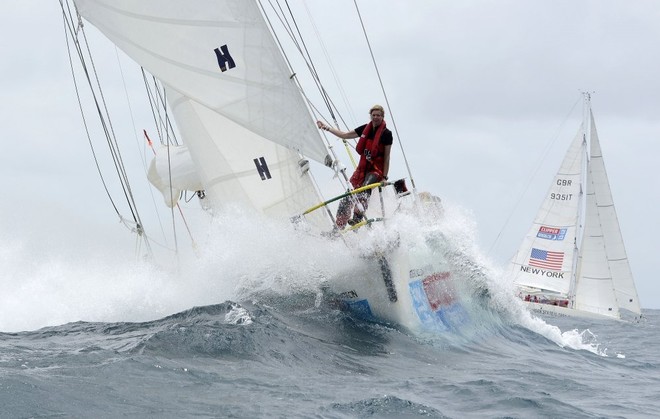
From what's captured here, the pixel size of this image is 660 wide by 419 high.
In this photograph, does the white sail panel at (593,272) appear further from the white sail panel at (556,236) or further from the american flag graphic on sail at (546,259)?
the american flag graphic on sail at (546,259)

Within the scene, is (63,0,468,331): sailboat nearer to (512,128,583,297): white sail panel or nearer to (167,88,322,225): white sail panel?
(167,88,322,225): white sail panel

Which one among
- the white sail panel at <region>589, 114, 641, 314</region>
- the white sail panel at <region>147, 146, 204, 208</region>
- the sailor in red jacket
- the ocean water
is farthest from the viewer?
the white sail panel at <region>589, 114, 641, 314</region>

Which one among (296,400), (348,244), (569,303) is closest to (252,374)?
(296,400)

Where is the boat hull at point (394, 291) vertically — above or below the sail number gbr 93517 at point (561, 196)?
below

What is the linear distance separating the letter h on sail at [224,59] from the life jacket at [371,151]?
1716 mm

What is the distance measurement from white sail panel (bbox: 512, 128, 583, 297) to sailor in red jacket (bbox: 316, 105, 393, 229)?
19.6 m

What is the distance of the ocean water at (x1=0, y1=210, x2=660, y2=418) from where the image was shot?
21.4 feet

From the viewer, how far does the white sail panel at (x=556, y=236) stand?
2909 centimetres

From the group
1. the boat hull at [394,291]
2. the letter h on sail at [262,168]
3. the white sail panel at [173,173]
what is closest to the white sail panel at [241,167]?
the letter h on sail at [262,168]

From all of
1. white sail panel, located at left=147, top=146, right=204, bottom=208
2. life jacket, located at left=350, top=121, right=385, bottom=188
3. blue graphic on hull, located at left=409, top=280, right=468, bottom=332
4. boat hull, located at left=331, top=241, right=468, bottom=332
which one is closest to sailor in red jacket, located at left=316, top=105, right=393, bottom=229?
life jacket, located at left=350, top=121, right=385, bottom=188

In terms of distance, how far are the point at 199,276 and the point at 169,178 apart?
10.0 feet

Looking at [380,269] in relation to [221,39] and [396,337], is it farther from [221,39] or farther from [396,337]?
[221,39]

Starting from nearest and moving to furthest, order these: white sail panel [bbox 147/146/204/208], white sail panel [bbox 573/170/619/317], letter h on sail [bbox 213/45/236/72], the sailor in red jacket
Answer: letter h on sail [bbox 213/45/236/72]
the sailor in red jacket
white sail panel [bbox 147/146/204/208]
white sail panel [bbox 573/170/619/317]

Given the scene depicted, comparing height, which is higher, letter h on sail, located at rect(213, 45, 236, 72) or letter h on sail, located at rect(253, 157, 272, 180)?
letter h on sail, located at rect(213, 45, 236, 72)
